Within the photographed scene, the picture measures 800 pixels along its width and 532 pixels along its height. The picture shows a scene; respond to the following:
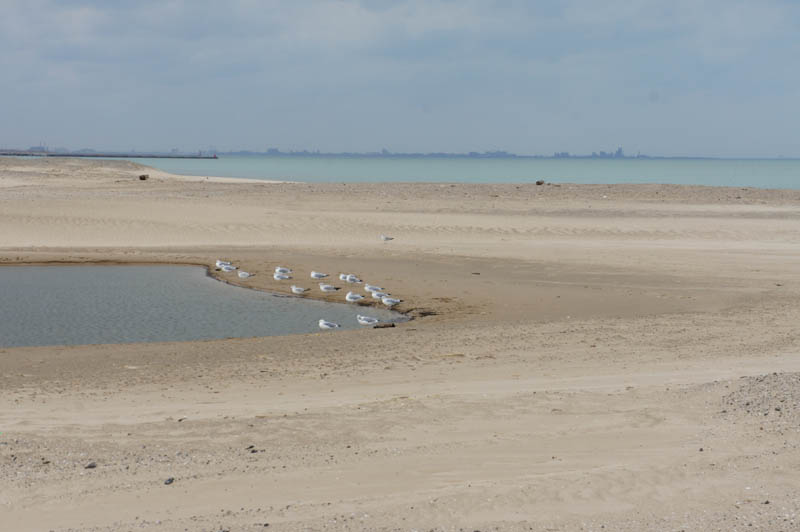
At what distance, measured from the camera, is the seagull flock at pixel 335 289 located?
1217cm

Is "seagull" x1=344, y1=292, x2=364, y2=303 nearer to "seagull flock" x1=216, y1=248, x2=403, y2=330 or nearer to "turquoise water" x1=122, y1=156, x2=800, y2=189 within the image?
"seagull flock" x1=216, y1=248, x2=403, y2=330

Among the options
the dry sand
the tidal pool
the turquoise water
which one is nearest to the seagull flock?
the tidal pool

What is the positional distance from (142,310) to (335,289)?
11.2 ft

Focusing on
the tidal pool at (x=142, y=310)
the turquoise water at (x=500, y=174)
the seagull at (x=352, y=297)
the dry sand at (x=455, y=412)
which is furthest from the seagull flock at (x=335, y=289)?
the turquoise water at (x=500, y=174)

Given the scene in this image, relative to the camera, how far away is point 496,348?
10281 millimetres

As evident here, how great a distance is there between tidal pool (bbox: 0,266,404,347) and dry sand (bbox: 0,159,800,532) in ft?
3.35

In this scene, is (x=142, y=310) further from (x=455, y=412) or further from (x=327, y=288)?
(x=455, y=412)

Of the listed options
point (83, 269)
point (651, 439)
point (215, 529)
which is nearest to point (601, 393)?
point (651, 439)

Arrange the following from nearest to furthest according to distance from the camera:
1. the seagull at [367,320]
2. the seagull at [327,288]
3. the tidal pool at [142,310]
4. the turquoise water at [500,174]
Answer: the tidal pool at [142,310] < the seagull at [367,320] < the seagull at [327,288] < the turquoise water at [500,174]

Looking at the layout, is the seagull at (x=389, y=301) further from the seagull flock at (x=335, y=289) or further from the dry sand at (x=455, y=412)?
the dry sand at (x=455, y=412)

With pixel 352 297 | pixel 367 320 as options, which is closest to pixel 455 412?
pixel 367 320

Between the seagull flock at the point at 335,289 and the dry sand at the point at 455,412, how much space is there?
405mm

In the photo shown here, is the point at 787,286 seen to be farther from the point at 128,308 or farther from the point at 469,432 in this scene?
the point at 128,308

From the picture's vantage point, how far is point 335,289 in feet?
49.8
